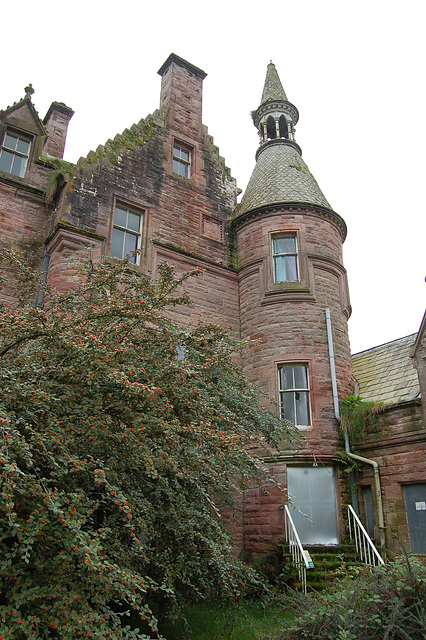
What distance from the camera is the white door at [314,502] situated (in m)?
12.6

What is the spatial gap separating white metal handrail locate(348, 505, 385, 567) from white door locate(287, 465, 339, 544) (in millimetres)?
409

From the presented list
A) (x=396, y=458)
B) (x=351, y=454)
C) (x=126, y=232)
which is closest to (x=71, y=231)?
(x=126, y=232)

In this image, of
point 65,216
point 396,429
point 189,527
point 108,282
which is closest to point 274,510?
→ point 396,429

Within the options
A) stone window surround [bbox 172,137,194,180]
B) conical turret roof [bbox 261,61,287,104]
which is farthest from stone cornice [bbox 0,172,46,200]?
conical turret roof [bbox 261,61,287,104]

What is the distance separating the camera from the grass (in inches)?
306

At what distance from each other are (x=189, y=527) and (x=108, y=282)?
3897 mm

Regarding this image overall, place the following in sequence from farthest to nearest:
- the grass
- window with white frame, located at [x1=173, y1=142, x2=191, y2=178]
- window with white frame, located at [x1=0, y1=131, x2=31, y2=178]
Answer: window with white frame, located at [x1=173, y1=142, x2=191, y2=178]
window with white frame, located at [x1=0, y1=131, x2=31, y2=178]
the grass

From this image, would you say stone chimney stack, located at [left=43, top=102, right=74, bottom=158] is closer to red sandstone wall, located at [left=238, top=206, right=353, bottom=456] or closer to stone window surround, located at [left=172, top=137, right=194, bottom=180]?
stone window surround, located at [left=172, top=137, right=194, bottom=180]

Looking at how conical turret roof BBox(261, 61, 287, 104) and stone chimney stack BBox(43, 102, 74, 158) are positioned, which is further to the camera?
conical turret roof BBox(261, 61, 287, 104)

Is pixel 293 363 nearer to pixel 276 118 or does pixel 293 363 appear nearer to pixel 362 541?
pixel 362 541

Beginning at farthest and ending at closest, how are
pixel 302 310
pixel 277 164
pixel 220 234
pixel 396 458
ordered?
pixel 277 164, pixel 220 234, pixel 302 310, pixel 396 458

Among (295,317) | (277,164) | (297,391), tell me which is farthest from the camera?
(277,164)

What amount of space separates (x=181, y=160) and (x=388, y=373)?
386 inches

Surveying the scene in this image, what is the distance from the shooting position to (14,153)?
49.6 feet
